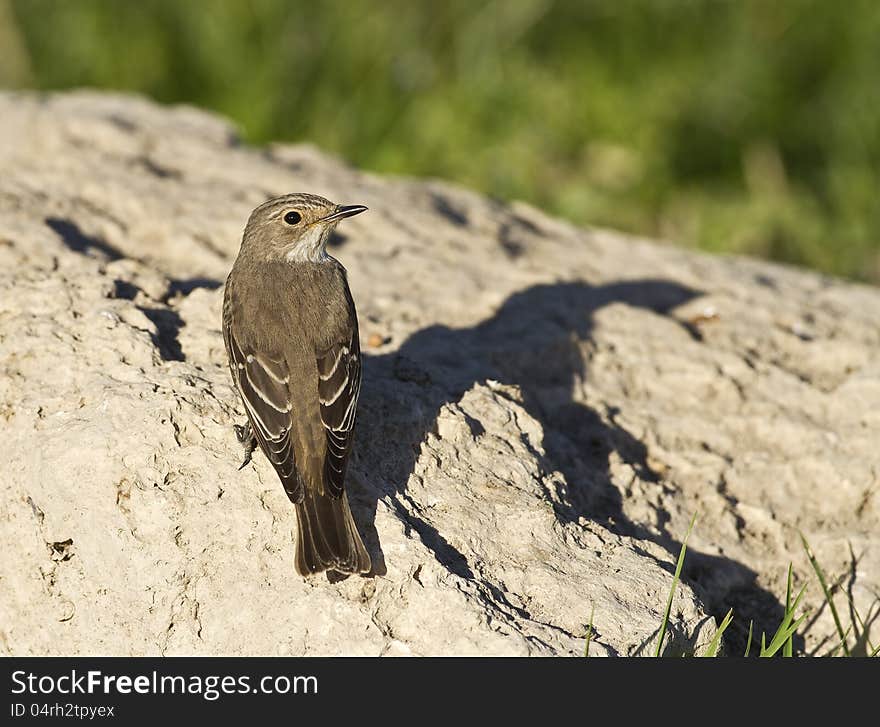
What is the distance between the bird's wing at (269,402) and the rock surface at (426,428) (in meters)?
0.17

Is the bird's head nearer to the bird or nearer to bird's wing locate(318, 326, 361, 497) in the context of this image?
the bird

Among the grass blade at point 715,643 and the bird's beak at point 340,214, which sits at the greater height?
the bird's beak at point 340,214

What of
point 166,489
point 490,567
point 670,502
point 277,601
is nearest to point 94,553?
point 166,489

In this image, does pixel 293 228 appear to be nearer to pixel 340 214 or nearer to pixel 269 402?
pixel 340 214

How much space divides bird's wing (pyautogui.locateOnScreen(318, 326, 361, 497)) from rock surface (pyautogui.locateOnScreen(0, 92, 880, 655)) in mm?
276

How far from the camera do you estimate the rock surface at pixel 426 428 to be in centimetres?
495

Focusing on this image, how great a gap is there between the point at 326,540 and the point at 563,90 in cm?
824

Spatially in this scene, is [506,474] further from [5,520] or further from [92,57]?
[92,57]

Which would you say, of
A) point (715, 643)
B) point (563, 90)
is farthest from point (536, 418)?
point (563, 90)

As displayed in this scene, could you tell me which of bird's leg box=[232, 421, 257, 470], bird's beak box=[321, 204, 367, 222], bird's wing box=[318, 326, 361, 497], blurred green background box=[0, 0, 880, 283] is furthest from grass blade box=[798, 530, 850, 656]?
blurred green background box=[0, 0, 880, 283]

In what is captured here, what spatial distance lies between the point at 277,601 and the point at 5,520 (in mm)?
1267

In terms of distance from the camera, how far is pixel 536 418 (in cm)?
616

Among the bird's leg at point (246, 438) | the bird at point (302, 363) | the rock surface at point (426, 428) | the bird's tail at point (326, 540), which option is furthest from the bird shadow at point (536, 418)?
the bird's leg at point (246, 438)

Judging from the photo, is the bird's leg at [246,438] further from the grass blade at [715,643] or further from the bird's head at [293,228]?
the grass blade at [715,643]
